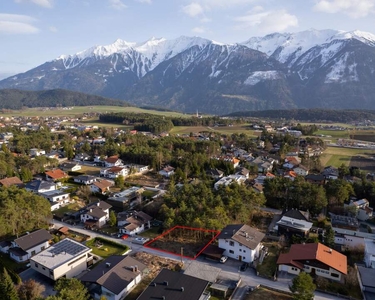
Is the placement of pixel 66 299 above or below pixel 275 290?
above

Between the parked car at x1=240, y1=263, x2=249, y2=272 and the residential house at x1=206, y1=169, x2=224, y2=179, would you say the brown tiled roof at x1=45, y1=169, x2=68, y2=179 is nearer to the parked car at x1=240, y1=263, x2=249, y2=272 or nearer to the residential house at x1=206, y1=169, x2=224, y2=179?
the residential house at x1=206, y1=169, x2=224, y2=179

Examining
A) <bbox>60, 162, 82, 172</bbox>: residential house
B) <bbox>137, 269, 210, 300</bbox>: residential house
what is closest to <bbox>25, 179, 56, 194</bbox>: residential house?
<bbox>60, 162, 82, 172</bbox>: residential house

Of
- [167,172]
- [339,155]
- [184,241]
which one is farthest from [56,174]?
[339,155]

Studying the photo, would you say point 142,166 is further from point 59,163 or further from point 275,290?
point 275,290

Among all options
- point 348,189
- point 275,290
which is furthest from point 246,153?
point 275,290

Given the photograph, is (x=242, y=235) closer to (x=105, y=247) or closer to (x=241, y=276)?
(x=241, y=276)

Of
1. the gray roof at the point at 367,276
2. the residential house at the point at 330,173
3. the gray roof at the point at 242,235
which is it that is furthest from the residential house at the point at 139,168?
the gray roof at the point at 367,276

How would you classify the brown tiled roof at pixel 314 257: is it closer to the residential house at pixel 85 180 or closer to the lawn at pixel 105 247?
the lawn at pixel 105 247
